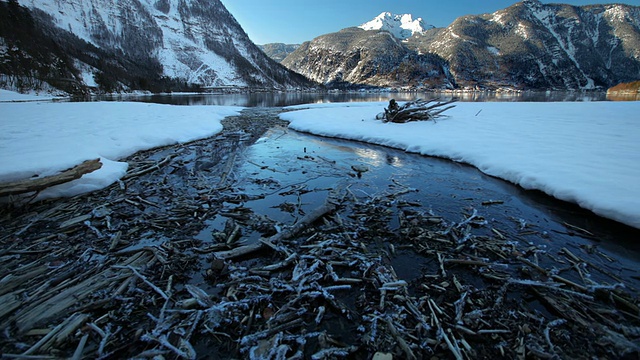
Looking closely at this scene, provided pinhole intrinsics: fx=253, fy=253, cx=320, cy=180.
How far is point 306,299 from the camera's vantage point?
3.30 metres

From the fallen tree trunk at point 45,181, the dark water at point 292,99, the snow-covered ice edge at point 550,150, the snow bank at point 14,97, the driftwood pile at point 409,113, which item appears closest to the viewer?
the fallen tree trunk at point 45,181

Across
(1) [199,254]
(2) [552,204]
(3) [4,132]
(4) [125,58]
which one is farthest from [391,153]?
(4) [125,58]

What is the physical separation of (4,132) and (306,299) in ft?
50.0

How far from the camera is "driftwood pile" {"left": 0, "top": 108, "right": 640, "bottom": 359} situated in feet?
8.74

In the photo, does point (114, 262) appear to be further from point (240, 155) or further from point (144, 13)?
point (144, 13)

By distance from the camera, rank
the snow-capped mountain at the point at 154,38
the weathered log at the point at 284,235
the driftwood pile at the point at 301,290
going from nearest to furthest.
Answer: the driftwood pile at the point at 301,290
the weathered log at the point at 284,235
the snow-capped mountain at the point at 154,38

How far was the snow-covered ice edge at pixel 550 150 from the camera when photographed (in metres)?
5.75

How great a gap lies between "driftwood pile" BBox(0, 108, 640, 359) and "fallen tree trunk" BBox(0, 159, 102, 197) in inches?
19.4

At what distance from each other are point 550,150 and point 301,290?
34.1ft

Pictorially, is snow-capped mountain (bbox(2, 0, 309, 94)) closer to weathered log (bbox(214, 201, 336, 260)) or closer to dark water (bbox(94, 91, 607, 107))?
dark water (bbox(94, 91, 607, 107))

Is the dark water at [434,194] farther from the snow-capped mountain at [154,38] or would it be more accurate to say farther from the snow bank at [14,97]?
the snow-capped mountain at [154,38]

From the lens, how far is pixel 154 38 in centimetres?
16888

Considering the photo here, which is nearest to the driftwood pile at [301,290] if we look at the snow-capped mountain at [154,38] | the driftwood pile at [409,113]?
the driftwood pile at [409,113]

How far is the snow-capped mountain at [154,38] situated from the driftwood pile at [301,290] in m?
145
